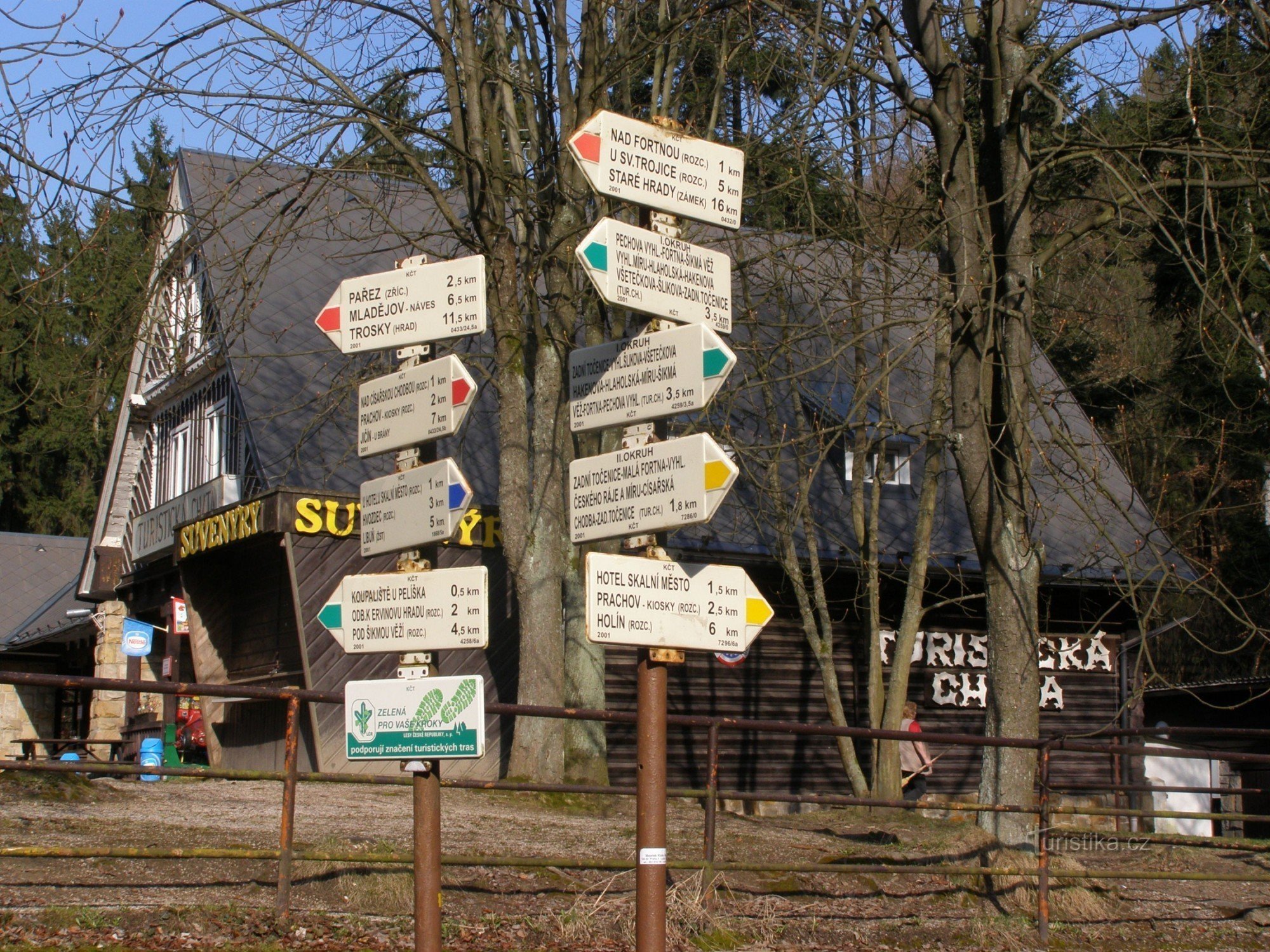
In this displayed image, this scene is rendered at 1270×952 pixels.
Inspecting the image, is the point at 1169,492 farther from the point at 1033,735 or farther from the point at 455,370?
the point at 455,370

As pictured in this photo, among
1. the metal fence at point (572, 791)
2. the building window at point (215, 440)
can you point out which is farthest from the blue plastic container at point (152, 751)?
the metal fence at point (572, 791)

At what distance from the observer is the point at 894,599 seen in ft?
62.7

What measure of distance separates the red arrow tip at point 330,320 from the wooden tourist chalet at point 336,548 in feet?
24.2

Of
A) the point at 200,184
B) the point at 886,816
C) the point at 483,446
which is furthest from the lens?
the point at 200,184

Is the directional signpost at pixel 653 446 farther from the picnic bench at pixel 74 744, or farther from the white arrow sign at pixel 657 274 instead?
the picnic bench at pixel 74 744

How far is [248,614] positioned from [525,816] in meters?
7.72

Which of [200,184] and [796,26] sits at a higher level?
[200,184]

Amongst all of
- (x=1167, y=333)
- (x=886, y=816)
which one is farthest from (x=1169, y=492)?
(x=886, y=816)

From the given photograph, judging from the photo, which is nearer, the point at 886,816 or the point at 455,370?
the point at 455,370

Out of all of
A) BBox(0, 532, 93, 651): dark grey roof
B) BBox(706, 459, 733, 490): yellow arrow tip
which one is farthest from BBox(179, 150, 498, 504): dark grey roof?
BBox(0, 532, 93, 651): dark grey roof

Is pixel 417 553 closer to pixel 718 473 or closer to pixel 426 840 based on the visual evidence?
pixel 426 840

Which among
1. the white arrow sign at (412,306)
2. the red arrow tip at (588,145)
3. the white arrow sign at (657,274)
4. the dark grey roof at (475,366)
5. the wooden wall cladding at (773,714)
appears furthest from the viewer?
the wooden wall cladding at (773,714)

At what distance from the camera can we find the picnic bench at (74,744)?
58.0 feet

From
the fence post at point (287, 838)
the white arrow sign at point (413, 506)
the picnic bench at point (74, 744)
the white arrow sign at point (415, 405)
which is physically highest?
the white arrow sign at point (415, 405)
